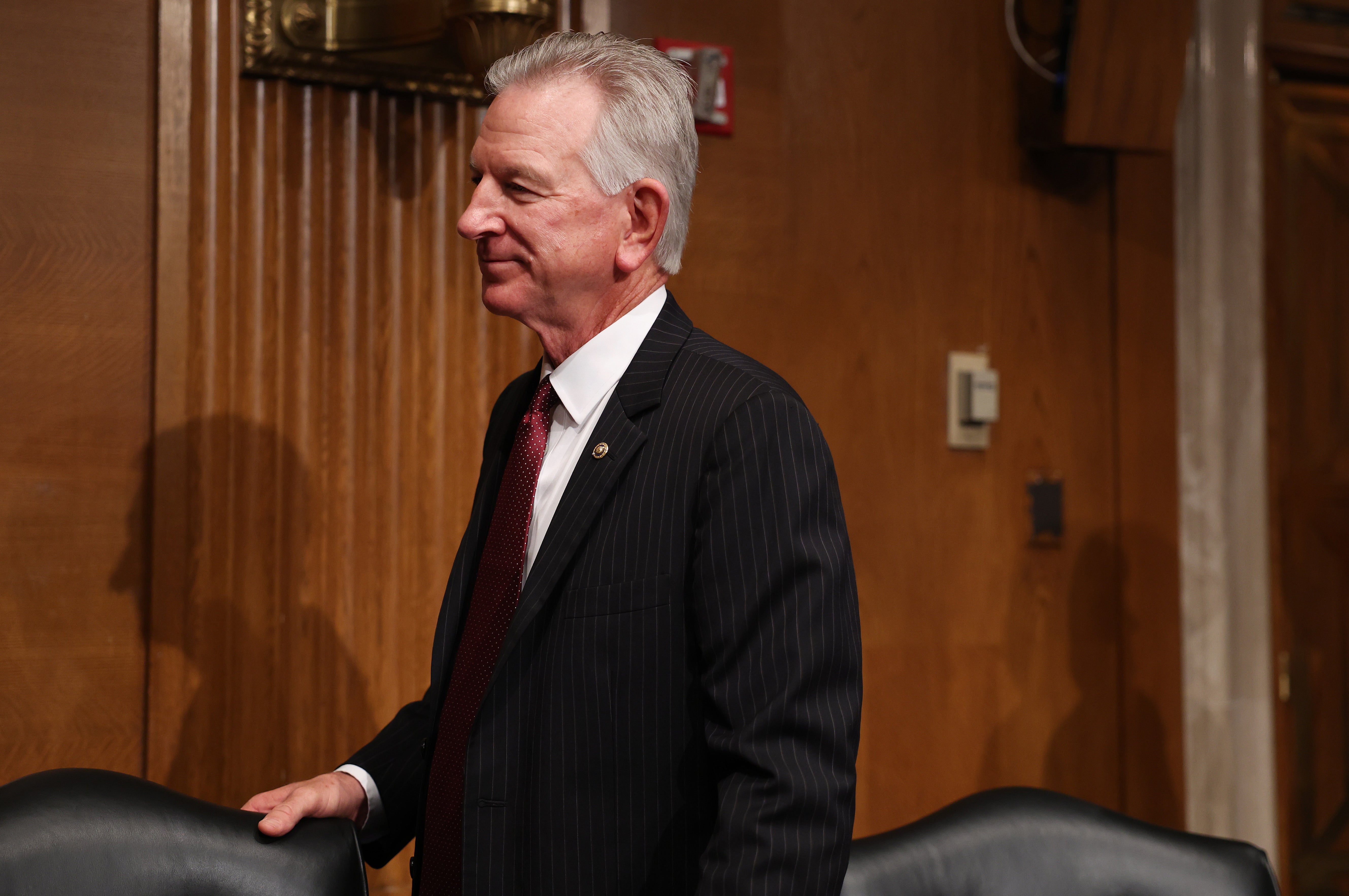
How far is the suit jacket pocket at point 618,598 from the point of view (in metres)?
1.19

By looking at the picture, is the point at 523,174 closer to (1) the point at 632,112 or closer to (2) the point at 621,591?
(1) the point at 632,112

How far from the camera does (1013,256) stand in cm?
282

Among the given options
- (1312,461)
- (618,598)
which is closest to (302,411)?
(618,598)

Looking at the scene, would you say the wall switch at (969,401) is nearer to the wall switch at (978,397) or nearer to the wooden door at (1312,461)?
the wall switch at (978,397)

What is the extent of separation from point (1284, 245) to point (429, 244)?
2.20 metres

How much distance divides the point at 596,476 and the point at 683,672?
0.71 ft

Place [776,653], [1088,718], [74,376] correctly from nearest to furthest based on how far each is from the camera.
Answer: [776,653] → [74,376] → [1088,718]

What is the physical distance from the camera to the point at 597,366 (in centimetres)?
135

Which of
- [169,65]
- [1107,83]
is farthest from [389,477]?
[1107,83]

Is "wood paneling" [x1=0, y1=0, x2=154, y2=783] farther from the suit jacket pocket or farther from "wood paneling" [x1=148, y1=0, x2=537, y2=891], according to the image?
the suit jacket pocket

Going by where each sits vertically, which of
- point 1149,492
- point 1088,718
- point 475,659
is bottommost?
point 1088,718

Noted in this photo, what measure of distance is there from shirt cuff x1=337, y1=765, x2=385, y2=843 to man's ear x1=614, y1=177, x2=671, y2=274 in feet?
2.17

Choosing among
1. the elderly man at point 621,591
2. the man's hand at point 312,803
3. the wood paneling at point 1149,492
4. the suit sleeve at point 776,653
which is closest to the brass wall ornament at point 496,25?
Answer: the elderly man at point 621,591

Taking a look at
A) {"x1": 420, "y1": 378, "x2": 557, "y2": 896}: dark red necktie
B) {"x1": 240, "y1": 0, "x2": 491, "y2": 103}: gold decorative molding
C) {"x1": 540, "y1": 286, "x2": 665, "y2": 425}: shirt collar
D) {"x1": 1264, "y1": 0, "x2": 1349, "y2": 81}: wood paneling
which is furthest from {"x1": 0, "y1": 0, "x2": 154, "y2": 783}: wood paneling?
{"x1": 1264, "y1": 0, "x2": 1349, "y2": 81}: wood paneling
